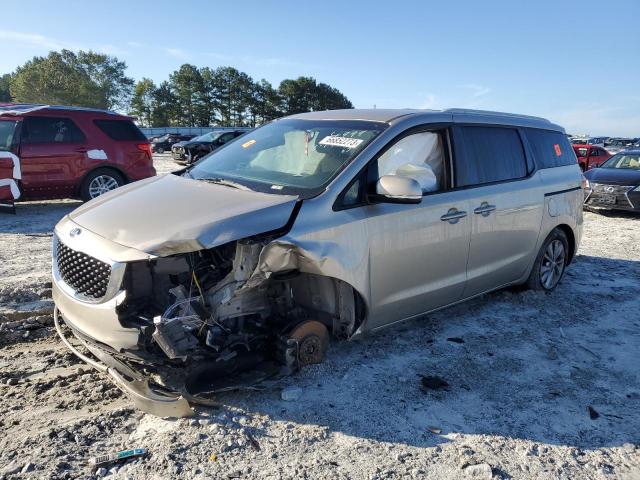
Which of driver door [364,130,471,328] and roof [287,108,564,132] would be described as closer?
driver door [364,130,471,328]

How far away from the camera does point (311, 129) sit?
4.34m

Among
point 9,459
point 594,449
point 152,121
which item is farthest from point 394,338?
point 152,121

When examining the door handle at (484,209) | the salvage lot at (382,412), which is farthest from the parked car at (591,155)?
the door handle at (484,209)

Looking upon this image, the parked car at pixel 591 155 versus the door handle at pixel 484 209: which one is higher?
the door handle at pixel 484 209

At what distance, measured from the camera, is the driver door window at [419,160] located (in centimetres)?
398

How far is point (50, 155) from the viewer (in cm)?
942

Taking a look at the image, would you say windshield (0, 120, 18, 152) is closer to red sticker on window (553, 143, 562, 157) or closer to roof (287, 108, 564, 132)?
roof (287, 108, 564, 132)


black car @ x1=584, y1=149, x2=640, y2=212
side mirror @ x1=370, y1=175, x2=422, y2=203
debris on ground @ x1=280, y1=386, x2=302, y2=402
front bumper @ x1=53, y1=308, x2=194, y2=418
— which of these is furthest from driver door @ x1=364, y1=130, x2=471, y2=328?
black car @ x1=584, y1=149, x2=640, y2=212

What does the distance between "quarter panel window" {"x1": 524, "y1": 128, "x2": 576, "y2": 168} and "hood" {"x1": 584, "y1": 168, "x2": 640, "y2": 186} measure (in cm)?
655

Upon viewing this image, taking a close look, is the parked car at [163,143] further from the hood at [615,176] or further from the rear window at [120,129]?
the hood at [615,176]

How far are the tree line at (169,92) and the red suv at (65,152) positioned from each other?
7430cm

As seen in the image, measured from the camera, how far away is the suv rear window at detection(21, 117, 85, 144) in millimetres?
9336

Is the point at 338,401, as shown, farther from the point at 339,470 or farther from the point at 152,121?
the point at 152,121

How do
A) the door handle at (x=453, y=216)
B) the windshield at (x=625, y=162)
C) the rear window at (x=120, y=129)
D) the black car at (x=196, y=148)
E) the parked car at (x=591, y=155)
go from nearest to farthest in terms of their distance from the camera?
1. the door handle at (x=453, y=216)
2. the rear window at (x=120, y=129)
3. the windshield at (x=625, y=162)
4. the parked car at (x=591, y=155)
5. the black car at (x=196, y=148)
